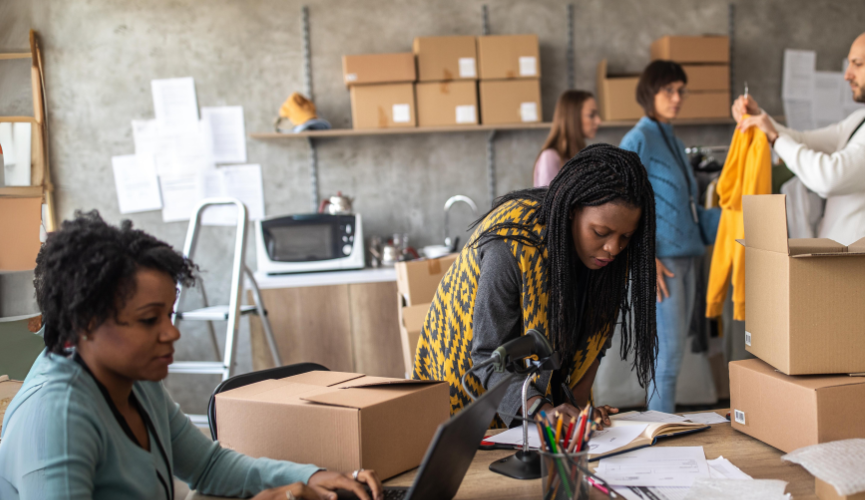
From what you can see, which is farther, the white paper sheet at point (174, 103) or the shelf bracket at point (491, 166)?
the shelf bracket at point (491, 166)

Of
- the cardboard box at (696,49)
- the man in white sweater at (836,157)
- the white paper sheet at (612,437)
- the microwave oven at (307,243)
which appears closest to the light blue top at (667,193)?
the man in white sweater at (836,157)

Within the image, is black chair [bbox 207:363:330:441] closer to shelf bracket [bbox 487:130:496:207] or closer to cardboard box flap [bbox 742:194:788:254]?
cardboard box flap [bbox 742:194:788:254]

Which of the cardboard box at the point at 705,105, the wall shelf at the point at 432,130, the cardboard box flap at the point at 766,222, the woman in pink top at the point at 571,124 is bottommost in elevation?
the cardboard box flap at the point at 766,222

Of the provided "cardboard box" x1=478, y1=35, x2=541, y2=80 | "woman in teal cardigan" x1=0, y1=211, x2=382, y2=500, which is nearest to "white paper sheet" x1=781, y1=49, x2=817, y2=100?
"cardboard box" x1=478, y1=35, x2=541, y2=80

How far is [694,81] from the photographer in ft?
11.8

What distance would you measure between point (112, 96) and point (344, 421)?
332 cm

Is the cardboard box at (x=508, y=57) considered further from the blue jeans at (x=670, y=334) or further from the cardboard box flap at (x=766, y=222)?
the cardboard box flap at (x=766, y=222)

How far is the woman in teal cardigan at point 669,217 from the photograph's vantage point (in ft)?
7.54

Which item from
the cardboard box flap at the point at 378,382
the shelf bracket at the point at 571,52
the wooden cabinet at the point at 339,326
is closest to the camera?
the cardboard box flap at the point at 378,382

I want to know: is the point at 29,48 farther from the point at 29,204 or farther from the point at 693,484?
the point at 693,484

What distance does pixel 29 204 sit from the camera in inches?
60.3

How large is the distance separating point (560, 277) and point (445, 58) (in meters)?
2.46

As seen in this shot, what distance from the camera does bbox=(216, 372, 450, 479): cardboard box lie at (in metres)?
0.99

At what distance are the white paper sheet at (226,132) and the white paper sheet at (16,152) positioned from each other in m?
2.09
